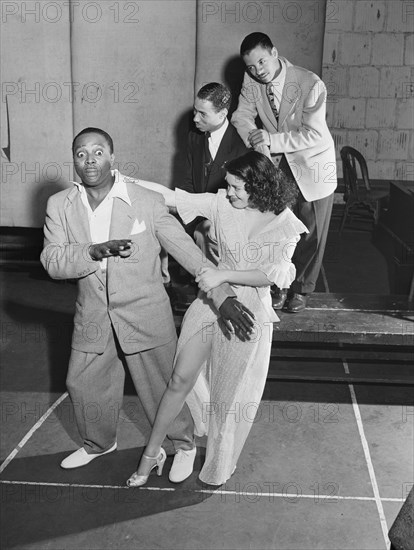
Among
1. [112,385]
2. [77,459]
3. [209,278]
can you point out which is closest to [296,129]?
[209,278]

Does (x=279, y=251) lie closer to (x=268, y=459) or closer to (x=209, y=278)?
(x=209, y=278)

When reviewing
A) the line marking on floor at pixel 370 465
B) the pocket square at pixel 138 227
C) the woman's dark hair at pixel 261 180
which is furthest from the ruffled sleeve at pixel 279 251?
the line marking on floor at pixel 370 465

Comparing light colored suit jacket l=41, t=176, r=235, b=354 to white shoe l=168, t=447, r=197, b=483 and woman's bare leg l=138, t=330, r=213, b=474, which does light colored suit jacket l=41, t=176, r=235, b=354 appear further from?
white shoe l=168, t=447, r=197, b=483

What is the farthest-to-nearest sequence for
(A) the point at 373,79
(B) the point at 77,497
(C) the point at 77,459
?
(A) the point at 373,79 < (C) the point at 77,459 < (B) the point at 77,497

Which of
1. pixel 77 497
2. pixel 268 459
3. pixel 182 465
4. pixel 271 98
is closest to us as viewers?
pixel 77 497

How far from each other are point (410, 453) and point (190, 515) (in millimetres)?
1516

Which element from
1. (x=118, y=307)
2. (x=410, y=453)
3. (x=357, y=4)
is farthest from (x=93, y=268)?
(x=357, y=4)

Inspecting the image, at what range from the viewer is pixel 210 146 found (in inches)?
213

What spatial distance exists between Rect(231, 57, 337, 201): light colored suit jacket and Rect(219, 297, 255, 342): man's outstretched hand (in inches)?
59.4

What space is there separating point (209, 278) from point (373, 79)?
672 centimetres

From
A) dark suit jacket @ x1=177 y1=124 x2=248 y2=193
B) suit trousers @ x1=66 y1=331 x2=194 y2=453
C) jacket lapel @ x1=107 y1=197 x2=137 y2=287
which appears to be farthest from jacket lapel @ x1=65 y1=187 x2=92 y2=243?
dark suit jacket @ x1=177 y1=124 x2=248 y2=193

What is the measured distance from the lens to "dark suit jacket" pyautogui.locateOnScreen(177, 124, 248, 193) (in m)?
5.38

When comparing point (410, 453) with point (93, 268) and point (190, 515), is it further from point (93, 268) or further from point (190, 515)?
point (93, 268)

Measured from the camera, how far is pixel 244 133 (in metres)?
5.61
